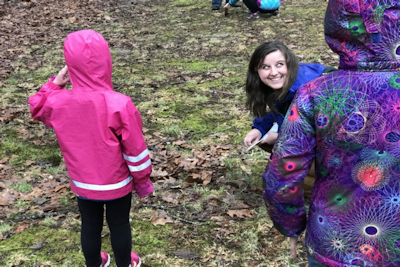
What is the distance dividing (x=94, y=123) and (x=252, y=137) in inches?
67.6

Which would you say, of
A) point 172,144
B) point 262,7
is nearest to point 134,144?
point 172,144

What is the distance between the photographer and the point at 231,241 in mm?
3705

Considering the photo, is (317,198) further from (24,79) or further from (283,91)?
(24,79)

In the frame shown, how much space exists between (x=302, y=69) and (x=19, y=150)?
13.2 ft

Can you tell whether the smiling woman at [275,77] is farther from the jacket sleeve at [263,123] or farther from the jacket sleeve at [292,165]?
the jacket sleeve at [292,165]

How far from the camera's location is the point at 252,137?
3.89 m

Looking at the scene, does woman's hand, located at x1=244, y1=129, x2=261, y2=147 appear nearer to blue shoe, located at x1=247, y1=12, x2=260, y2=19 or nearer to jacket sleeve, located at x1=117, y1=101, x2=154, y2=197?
jacket sleeve, located at x1=117, y1=101, x2=154, y2=197

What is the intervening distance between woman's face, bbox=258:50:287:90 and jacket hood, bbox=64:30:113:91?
52.7 inches

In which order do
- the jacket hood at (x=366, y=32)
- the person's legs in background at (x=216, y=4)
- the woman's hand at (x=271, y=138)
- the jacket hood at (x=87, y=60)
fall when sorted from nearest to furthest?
1. the jacket hood at (x=366, y=32)
2. the jacket hood at (x=87, y=60)
3. the woman's hand at (x=271, y=138)
4. the person's legs in background at (x=216, y=4)

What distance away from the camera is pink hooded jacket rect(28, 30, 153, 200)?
105 inches

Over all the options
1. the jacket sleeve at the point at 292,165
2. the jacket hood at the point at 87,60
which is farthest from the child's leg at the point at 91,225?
the jacket sleeve at the point at 292,165

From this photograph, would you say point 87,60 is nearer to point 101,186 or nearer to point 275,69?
point 101,186

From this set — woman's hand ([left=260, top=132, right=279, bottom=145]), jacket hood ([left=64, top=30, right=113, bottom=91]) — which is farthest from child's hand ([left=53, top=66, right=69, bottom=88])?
woman's hand ([left=260, top=132, right=279, bottom=145])

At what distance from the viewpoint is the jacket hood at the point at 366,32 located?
1.57 metres
